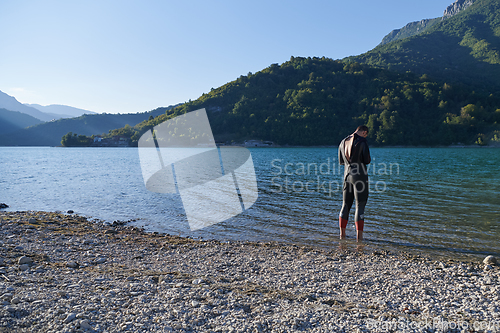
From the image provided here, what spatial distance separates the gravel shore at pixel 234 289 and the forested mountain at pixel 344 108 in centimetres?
12343

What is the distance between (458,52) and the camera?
168 m

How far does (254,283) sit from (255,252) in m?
2.32

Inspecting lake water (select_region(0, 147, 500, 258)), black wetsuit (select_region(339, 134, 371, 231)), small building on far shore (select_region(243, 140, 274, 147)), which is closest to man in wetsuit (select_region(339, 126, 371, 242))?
black wetsuit (select_region(339, 134, 371, 231))

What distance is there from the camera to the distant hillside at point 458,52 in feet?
481

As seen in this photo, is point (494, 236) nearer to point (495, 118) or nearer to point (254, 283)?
point (254, 283)

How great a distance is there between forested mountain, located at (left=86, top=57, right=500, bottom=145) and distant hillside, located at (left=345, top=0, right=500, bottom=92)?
17164 mm

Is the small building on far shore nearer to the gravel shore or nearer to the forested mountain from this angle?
the forested mountain

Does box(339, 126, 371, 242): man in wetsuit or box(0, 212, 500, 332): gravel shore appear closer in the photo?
box(0, 212, 500, 332): gravel shore

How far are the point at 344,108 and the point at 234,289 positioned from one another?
476ft

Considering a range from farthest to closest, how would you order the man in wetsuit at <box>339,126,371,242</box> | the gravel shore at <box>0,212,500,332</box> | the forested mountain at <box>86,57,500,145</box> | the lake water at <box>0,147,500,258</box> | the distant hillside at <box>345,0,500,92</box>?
the distant hillside at <box>345,0,500,92</box>, the forested mountain at <box>86,57,500,145</box>, the lake water at <box>0,147,500,258</box>, the man in wetsuit at <box>339,126,371,242</box>, the gravel shore at <box>0,212,500,332</box>

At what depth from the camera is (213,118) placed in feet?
484

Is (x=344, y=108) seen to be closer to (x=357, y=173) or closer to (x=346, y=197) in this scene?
(x=346, y=197)

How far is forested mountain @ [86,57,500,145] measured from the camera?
114m

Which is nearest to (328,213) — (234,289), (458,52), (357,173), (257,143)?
(357,173)
